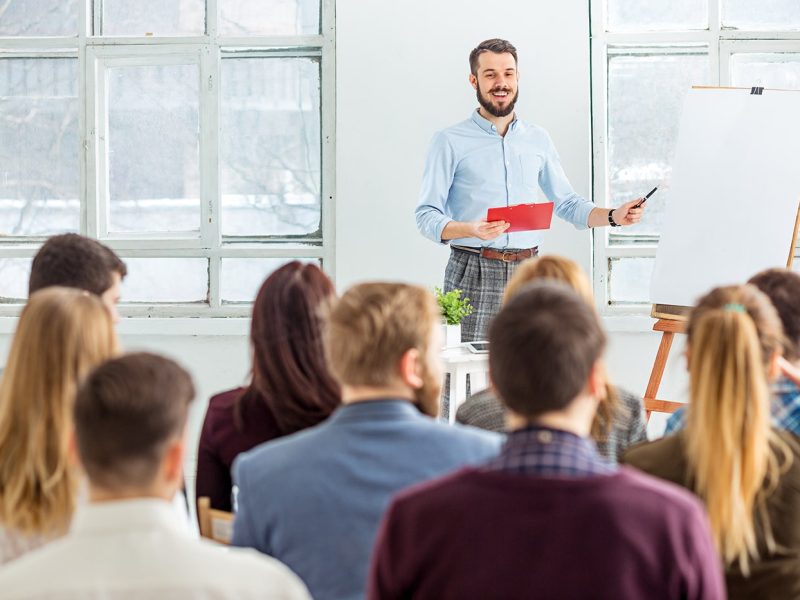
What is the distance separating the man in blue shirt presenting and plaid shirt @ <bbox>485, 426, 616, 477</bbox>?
3049mm

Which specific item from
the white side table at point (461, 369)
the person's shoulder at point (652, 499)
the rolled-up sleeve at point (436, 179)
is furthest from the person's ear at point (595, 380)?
the rolled-up sleeve at point (436, 179)

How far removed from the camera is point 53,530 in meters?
1.58

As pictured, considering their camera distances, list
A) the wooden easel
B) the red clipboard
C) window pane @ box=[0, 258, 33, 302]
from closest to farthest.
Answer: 1. the red clipboard
2. the wooden easel
3. window pane @ box=[0, 258, 33, 302]

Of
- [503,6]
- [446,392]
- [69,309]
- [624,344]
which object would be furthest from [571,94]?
[69,309]

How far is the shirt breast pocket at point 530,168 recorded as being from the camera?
4.47m

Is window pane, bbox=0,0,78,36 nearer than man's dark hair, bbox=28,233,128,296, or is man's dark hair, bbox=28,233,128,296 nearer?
man's dark hair, bbox=28,233,128,296

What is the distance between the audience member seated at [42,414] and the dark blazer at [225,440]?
357 mm

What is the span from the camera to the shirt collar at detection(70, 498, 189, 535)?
111cm

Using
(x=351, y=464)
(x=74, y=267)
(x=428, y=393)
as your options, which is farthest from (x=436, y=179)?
(x=351, y=464)

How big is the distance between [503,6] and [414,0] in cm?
43

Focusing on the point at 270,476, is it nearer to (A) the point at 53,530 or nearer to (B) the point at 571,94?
(A) the point at 53,530

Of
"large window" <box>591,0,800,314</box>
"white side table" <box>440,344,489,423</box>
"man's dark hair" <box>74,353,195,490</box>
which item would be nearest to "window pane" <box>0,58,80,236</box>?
"white side table" <box>440,344,489,423</box>

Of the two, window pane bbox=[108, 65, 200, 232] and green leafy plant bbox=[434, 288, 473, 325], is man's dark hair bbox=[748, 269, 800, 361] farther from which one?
window pane bbox=[108, 65, 200, 232]

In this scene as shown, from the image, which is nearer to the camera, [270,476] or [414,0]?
[270,476]
